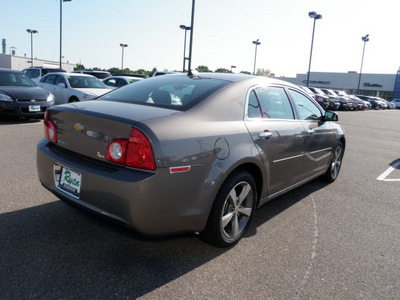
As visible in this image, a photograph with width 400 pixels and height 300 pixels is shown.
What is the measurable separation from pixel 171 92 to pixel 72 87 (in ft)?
30.1

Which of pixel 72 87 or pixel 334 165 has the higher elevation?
pixel 72 87

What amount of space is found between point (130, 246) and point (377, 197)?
3770 millimetres

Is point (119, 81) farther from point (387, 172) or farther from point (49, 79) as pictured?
point (387, 172)

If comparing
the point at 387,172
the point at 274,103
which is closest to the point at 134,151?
the point at 274,103

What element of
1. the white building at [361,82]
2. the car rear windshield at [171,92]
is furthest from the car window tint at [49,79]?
the white building at [361,82]

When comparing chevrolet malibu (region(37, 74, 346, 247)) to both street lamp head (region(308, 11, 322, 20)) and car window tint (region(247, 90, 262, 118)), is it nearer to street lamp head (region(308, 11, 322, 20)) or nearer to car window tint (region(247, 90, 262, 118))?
car window tint (region(247, 90, 262, 118))

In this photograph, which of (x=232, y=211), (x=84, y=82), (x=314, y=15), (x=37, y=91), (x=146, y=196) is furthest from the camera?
(x=314, y=15)

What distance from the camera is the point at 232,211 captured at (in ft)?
9.94

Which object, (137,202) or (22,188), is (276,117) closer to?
(137,202)

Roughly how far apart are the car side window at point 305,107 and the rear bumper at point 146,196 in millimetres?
2051

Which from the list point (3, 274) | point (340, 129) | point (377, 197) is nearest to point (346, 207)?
point (377, 197)

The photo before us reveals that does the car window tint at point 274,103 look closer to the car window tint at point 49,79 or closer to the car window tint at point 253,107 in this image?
the car window tint at point 253,107

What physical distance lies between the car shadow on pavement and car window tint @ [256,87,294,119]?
1241 mm

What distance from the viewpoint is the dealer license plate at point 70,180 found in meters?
2.62
